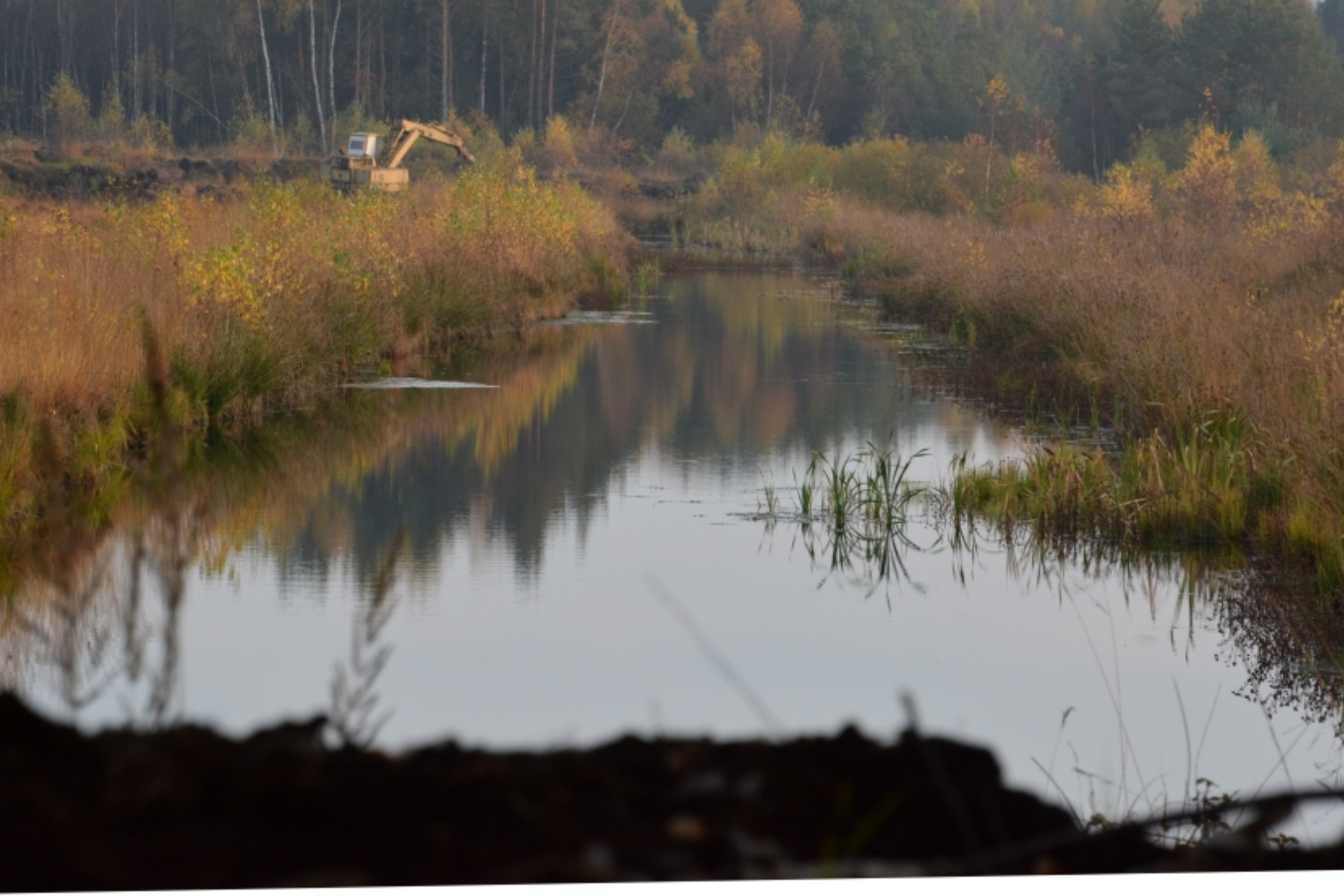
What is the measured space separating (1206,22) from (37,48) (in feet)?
128

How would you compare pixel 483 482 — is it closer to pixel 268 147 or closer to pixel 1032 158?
pixel 1032 158

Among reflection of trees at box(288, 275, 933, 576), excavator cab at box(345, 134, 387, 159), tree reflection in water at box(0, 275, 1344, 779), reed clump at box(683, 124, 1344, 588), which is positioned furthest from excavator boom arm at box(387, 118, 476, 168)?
tree reflection in water at box(0, 275, 1344, 779)

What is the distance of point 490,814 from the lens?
3.21 metres

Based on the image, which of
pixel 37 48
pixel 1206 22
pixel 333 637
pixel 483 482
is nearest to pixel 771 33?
pixel 1206 22

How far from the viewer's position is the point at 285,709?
21.3 ft

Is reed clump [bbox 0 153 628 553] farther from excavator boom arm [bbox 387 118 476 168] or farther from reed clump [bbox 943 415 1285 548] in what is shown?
excavator boom arm [bbox 387 118 476 168]

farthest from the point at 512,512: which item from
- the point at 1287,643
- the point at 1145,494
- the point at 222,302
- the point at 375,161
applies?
the point at 375,161

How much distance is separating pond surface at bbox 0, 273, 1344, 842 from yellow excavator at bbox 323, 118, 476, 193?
19.0 m

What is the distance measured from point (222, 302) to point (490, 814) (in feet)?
35.9

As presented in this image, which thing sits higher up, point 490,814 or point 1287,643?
point 490,814

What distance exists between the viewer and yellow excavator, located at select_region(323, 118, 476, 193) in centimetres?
3284

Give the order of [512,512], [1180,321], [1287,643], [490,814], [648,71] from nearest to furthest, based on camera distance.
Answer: [490,814], [1287,643], [512,512], [1180,321], [648,71]

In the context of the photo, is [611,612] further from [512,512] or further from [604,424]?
[604,424]

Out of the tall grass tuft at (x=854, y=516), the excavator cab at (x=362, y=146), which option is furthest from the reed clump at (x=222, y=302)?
the excavator cab at (x=362, y=146)
